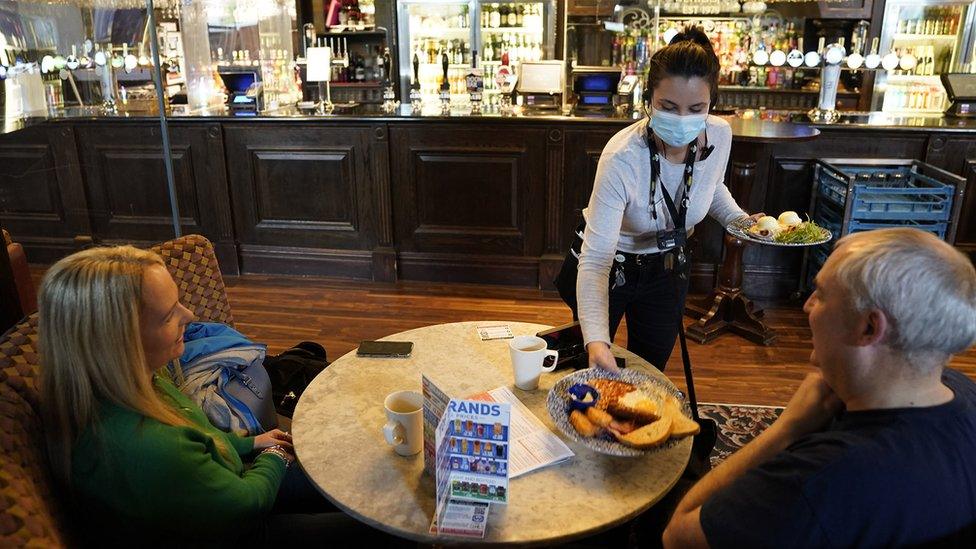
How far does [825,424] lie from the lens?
3.71 ft

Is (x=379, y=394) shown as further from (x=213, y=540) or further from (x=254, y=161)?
(x=254, y=161)

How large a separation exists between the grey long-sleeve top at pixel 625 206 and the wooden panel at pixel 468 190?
84.4 inches

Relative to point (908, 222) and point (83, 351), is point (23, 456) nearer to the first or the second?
point (83, 351)

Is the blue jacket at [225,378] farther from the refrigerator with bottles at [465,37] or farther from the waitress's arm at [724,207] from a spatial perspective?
the refrigerator with bottles at [465,37]

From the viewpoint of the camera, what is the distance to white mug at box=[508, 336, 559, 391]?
5.08 feet

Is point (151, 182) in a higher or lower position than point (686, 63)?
lower

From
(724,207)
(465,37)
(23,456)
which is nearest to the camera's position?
(23,456)

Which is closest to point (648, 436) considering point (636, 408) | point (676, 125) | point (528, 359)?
point (636, 408)

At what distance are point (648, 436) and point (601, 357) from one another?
31cm

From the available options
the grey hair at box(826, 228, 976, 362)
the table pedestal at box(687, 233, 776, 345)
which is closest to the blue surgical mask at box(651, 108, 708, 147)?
the grey hair at box(826, 228, 976, 362)

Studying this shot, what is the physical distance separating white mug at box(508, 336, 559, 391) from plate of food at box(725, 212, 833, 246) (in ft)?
2.80

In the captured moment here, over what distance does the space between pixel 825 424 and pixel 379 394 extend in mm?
901

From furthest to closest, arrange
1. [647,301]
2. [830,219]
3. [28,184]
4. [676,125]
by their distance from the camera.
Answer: [830,219]
[28,184]
[647,301]
[676,125]

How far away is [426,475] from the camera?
130 cm
